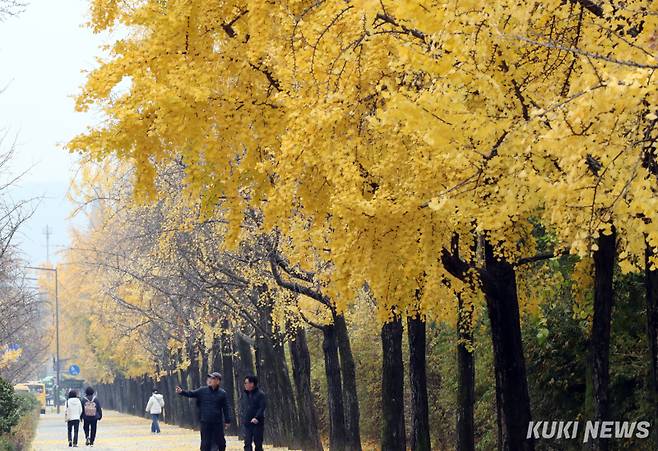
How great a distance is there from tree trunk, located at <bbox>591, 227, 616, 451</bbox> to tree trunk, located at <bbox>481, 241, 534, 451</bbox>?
39.9 inches

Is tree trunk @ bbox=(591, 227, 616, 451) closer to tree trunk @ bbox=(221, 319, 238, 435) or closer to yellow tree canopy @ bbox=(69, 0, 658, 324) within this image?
yellow tree canopy @ bbox=(69, 0, 658, 324)

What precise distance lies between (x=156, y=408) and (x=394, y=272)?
37.2 m

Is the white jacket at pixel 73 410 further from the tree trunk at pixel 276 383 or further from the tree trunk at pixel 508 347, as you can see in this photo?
the tree trunk at pixel 508 347

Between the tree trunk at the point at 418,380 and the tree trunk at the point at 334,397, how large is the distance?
18.8 ft

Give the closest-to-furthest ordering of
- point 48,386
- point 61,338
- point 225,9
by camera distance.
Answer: point 225,9 < point 61,338 < point 48,386

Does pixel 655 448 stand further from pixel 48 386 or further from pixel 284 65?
pixel 48 386

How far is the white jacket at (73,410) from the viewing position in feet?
129

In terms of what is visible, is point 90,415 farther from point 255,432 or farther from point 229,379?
point 255,432

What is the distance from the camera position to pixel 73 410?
3953 centimetres

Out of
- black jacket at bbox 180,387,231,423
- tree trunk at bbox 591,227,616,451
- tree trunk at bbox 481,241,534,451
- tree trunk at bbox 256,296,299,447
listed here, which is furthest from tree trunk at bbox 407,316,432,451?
tree trunk at bbox 256,296,299,447

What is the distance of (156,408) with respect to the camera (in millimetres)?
51500

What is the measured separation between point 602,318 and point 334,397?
43.1ft

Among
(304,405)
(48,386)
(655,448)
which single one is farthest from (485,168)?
(48,386)

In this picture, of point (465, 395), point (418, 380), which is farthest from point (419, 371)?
point (465, 395)
